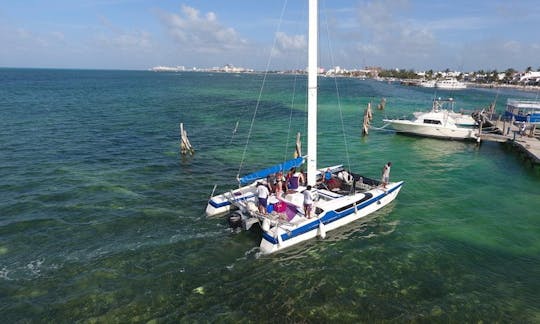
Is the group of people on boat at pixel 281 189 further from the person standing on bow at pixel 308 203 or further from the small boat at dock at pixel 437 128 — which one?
the small boat at dock at pixel 437 128

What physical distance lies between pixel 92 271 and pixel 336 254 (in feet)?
33.1

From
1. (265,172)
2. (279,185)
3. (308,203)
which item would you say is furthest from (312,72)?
(308,203)

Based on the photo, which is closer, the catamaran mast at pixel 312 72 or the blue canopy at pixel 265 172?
the catamaran mast at pixel 312 72

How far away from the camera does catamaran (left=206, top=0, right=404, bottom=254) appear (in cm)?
1483

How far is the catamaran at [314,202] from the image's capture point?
584 inches

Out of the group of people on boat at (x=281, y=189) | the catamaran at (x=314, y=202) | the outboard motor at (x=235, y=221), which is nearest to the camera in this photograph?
the catamaran at (x=314, y=202)

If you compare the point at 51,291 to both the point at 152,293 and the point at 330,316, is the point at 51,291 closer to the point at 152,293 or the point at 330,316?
the point at 152,293

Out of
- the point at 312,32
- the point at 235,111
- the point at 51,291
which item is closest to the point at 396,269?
the point at 312,32

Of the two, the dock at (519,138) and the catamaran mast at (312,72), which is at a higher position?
the catamaran mast at (312,72)

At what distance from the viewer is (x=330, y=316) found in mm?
10852

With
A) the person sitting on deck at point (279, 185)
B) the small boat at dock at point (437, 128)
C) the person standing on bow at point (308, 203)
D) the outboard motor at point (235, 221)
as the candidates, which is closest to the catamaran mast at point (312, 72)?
the person sitting on deck at point (279, 185)

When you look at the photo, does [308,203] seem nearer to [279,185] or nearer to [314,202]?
[314,202]

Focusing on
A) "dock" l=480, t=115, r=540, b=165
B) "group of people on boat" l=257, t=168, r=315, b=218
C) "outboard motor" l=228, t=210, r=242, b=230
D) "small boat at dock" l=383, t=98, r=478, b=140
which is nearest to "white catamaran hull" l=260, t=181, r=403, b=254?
"group of people on boat" l=257, t=168, r=315, b=218

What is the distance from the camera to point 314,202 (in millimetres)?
16500
